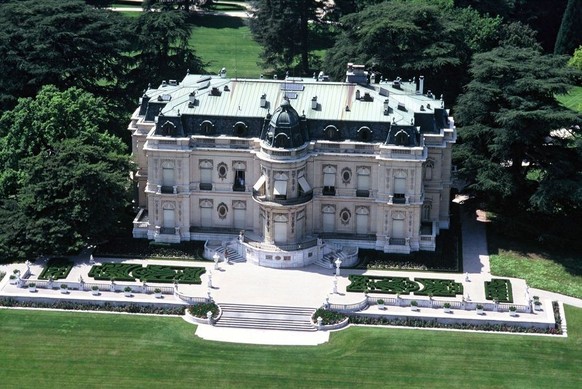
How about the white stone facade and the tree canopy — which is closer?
the white stone facade

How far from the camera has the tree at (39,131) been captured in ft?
383

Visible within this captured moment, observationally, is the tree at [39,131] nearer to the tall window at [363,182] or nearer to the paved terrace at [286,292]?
the paved terrace at [286,292]

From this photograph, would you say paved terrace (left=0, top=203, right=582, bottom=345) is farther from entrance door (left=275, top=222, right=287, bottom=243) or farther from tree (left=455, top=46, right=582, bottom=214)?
tree (left=455, top=46, right=582, bottom=214)

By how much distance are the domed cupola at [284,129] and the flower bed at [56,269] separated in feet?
62.5

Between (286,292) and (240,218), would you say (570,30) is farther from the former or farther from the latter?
(286,292)

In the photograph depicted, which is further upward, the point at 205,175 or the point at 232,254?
the point at 205,175

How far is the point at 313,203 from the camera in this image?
111188mm

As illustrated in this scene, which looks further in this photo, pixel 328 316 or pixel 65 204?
pixel 65 204

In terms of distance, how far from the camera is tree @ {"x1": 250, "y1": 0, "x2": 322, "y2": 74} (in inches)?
6073

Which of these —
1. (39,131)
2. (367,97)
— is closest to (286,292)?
(367,97)

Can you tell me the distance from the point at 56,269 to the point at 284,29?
5555 centimetres

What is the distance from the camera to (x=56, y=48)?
13038 centimetres

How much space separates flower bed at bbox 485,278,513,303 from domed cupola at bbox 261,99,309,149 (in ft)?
62.3

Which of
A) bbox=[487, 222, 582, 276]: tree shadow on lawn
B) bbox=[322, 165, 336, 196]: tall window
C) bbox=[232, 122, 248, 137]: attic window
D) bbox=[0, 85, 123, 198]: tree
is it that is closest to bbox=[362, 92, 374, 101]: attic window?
bbox=[322, 165, 336, 196]: tall window
